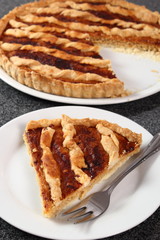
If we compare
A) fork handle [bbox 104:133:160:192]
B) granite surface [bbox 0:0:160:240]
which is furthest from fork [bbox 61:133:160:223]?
granite surface [bbox 0:0:160:240]

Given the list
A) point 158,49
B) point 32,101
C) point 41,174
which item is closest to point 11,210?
point 41,174

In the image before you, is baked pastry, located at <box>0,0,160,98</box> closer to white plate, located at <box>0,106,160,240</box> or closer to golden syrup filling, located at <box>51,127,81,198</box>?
white plate, located at <box>0,106,160,240</box>

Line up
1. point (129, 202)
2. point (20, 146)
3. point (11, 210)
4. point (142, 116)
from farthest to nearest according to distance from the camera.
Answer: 1. point (142, 116)
2. point (20, 146)
3. point (129, 202)
4. point (11, 210)

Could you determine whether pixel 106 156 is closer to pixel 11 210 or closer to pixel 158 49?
pixel 11 210

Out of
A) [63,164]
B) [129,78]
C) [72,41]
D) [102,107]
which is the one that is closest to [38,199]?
[63,164]

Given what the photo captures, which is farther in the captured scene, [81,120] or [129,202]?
[81,120]
